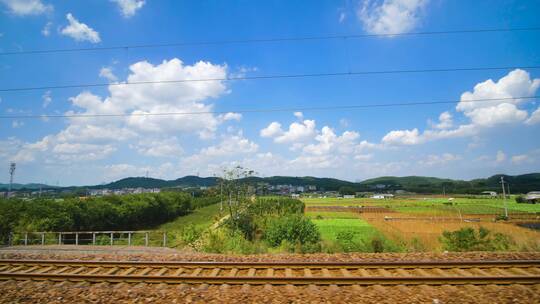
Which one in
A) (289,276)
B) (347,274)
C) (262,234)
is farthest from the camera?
→ (262,234)

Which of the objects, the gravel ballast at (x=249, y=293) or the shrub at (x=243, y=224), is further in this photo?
the shrub at (x=243, y=224)

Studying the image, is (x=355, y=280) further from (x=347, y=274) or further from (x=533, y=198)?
(x=533, y=198)

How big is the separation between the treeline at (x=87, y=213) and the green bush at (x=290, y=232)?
2323 centimetres

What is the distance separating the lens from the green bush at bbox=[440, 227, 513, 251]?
1620 cm

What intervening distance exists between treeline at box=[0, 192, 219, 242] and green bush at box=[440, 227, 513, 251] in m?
33.3

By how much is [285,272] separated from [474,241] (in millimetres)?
11659

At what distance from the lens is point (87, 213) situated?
52062 millimetres

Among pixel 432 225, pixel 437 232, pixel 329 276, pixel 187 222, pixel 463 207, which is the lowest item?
pixel 187 222

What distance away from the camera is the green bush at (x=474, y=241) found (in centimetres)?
1620

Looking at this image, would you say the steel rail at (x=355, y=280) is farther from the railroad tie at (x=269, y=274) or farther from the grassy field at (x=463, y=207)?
the grassy field at (x=463, y=207)

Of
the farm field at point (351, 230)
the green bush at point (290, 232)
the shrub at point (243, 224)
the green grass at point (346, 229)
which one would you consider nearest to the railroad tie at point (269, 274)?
the farm field at point (351, 230)

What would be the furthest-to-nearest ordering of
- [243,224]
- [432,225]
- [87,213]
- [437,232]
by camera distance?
[87,213], [432,225], [437,232], [243,224]

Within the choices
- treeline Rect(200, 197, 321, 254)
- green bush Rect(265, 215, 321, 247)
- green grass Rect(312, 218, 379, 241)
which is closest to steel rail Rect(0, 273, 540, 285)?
treeline Rect(200, 197, 321, 254)

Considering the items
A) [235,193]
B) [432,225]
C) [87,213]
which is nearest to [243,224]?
[235,193]
